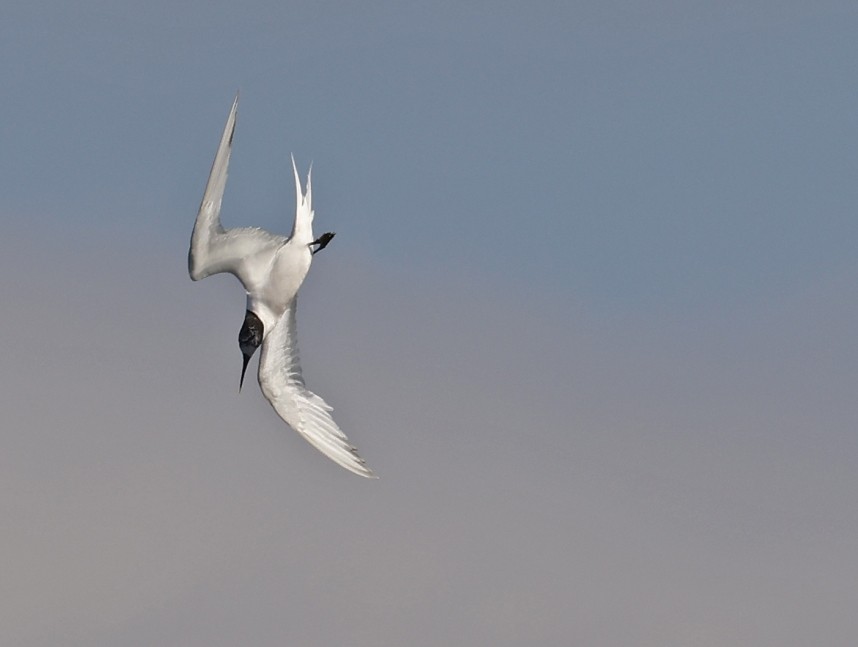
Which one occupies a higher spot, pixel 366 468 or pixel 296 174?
pixel 296 174

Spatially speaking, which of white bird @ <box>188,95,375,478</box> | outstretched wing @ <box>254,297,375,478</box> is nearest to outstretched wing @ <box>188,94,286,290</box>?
white bird @ <box>188,95,375,478</box>

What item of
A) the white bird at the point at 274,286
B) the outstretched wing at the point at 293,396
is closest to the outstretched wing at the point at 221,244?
the white bird at the point at 274,286

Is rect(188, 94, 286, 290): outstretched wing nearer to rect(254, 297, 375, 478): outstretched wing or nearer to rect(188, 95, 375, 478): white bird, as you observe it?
rect(188, 95, 375, 478): white bird

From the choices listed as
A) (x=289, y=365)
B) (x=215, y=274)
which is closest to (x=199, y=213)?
(x=215, y=274)

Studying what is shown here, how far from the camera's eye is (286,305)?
4038cm

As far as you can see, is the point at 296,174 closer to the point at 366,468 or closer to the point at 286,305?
the point at 286,305

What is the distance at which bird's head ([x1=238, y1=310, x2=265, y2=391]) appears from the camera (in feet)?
132

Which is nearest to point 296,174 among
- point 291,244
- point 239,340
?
point 291,244

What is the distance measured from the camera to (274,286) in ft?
131

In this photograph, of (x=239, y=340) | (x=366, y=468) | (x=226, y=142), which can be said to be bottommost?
(x=366, y=468)

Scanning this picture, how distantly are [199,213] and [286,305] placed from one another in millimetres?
3244

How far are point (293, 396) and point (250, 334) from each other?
1855 millimetres

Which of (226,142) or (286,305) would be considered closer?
(226,142)

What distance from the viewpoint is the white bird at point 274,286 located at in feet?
128
